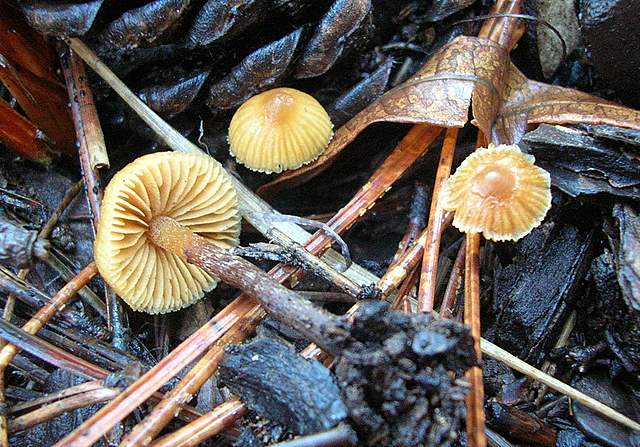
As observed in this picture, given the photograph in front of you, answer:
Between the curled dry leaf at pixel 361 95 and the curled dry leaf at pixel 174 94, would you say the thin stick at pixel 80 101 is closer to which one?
the curled dry leaf at pixel 174 94

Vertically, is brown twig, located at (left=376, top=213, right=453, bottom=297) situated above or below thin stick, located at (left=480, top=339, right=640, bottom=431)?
above

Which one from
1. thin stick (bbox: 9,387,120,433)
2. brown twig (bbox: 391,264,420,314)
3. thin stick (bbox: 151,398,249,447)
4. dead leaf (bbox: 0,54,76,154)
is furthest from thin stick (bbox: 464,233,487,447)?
dead leaf (bbox: 0,54,76,154)

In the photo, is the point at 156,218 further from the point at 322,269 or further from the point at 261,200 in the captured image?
the point at 322,269

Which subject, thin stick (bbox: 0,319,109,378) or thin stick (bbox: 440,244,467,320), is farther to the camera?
thin stick (bbox: 440,244,467,320)

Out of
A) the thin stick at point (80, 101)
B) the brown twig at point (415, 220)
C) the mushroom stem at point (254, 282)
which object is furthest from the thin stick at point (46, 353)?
the brown twig at point (415, 220)

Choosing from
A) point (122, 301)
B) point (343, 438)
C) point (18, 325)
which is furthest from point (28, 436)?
point (343, 438)

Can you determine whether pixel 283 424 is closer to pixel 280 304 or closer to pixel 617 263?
pixel 280 304

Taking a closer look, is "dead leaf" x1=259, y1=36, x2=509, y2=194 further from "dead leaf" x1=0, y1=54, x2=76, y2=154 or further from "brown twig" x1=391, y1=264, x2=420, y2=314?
"dead leaf" x1=0, y1=54, x2=76, y2=154
